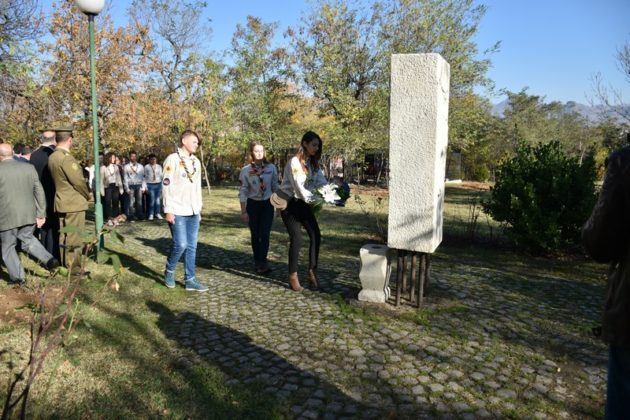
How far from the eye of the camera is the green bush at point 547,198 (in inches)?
308

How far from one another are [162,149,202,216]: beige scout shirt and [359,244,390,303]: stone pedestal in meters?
2.25

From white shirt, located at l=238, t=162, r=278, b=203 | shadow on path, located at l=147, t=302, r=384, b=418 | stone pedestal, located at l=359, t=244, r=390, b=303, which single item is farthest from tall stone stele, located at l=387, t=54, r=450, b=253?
white shirt, located at l=238, t=162, r=278, b=203

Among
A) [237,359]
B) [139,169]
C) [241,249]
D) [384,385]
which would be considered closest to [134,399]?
[237,359]

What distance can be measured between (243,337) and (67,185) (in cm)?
350

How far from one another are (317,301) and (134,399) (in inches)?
103

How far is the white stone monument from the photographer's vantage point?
4.51m

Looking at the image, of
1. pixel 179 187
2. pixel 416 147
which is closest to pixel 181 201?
pixel 179 187

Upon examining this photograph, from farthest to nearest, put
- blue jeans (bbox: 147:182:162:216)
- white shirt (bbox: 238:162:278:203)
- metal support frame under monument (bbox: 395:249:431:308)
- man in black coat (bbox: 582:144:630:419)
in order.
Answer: blue jeans (bbox: 147:182:162:216) → white shirt (bbox: 238:162:278:203) → metal support frame under monument (bbox: 395:249:431:308) → man in black coat (bbox: 582:144:630:419)

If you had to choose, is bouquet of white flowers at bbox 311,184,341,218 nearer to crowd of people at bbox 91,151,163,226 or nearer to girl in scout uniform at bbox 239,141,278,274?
girl in scout uniform at bbox 239,141,278,274

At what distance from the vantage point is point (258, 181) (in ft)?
21.1

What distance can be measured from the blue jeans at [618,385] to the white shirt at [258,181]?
5.10 m

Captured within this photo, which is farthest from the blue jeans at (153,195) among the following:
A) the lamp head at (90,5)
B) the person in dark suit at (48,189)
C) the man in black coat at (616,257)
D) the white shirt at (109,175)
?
the man in black coat at (616,257)

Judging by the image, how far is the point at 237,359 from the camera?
12.6ft

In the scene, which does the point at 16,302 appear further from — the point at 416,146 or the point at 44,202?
the point at 416,146
